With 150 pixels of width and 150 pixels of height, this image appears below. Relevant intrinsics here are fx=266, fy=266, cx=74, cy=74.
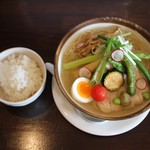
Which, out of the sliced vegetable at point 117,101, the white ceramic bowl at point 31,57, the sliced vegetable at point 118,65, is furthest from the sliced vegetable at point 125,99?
the white ceramic bowl at point 31,57

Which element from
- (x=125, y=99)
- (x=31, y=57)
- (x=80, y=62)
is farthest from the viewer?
(x=31, y=57)

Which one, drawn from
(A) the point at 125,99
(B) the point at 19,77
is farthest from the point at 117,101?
(B) the point at 19,77

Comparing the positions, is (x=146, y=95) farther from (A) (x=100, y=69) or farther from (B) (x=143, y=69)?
(A) (x=100, y=69)

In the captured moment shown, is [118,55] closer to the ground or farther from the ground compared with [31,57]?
farther from the ground

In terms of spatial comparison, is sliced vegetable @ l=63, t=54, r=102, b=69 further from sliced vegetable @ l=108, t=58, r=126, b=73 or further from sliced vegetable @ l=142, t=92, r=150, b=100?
sliced vegetable @ l=142, t=92, r=150, b=100

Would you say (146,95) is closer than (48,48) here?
Yes

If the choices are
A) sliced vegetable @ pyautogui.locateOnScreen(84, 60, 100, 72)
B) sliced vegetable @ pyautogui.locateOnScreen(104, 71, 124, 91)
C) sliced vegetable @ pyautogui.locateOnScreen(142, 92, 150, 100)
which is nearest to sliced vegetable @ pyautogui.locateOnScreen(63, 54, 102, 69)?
sliced vegetable @ pyautogui.locateOnScreen(84, 60, 100, 72)

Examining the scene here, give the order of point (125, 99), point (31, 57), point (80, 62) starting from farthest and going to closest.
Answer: point (31, 57) < point (80, 62) < point (125, 99)
